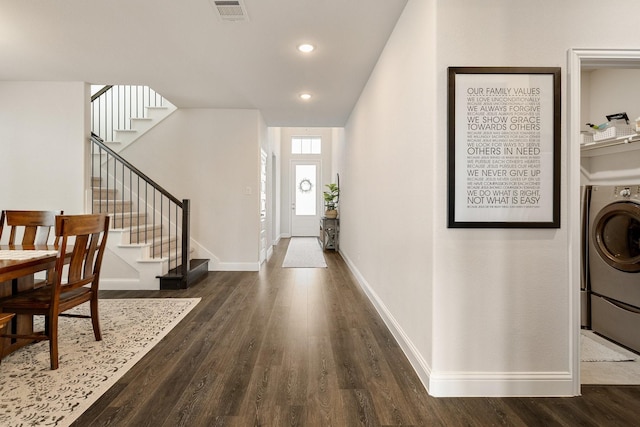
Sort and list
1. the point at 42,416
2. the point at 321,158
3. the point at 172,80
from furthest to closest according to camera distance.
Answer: the point at 321,158
the point at 172,80
the point at 42,416

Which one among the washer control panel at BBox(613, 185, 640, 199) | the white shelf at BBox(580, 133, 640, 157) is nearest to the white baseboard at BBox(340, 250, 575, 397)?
the washer control panel at BBox(613, 185, 640, 199)

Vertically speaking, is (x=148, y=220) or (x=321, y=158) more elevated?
(x=321, y=158)

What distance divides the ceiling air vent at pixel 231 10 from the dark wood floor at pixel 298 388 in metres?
2.48

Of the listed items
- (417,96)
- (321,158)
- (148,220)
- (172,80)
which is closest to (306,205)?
(321,158)

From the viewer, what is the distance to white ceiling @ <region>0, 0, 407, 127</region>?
2.55 meters

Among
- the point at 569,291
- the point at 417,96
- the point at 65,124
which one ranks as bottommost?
the point at 569,291

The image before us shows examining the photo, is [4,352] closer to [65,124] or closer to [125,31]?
[125,31]

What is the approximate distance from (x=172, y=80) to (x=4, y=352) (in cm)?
308

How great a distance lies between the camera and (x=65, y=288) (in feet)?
7.35

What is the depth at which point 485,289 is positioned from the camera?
6.13 ft

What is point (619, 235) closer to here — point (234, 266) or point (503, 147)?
point (503, 147)

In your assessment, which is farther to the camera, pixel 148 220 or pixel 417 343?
pixel 148 220

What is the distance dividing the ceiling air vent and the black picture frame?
5.34 ft

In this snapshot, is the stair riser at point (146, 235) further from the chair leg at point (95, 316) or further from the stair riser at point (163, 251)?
the chair leg at point (95, 316)
